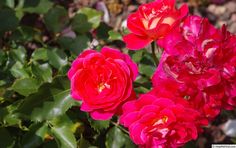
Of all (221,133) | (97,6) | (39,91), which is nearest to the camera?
(39,91)

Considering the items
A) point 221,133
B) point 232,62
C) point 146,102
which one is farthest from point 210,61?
point 221,133

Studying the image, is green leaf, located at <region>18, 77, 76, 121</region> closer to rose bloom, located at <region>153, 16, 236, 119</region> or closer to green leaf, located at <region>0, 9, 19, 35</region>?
rose bloom, located at <region>153, 16, 236, 119</region>

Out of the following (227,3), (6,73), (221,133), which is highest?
(6,73)

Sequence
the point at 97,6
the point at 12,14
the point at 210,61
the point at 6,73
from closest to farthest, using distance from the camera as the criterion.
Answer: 1. the point at 210,61
2. the point at 6,73
3. the point at 12,14
4. the point at 97,6

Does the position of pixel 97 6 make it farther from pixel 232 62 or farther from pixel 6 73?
pixel 232 62

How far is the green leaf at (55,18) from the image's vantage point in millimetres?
1855

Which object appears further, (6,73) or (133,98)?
(6,73)

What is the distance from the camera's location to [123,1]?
2.37 meters

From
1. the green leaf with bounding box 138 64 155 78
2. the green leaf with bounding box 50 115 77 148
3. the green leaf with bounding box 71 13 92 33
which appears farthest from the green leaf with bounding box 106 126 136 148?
the green leaf with bounding box 71 13 92 33

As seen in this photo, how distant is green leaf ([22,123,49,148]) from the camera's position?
1484 millimetres

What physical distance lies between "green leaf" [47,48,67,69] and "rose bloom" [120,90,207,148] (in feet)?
1.72

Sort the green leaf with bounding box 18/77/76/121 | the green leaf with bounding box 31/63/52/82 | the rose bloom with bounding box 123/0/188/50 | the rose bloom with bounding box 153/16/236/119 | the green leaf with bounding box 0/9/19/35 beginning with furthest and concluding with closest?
the green leaf with bounding box 0/9/19/35 < the green leaf with bounding box 31/63/52/82 < the green leaf with bounding box 18/77/76/121 < the rose bloom with bounding box 123/0/188/50 < the rose bloom with bounding box 153/16/236/119

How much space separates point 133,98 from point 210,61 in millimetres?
238

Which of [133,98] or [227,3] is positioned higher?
[133,98]
